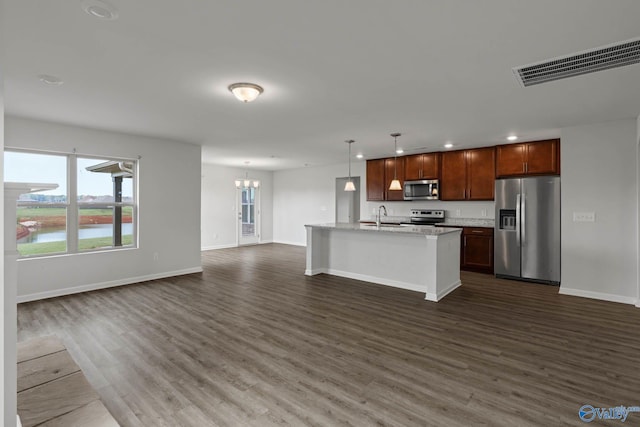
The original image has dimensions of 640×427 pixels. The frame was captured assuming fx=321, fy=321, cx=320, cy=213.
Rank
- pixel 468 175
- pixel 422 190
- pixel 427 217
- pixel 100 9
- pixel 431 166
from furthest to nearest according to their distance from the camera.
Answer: pixel 427 217, pixel 422 190, pixel 431 166, pixel 468 175, pixel 100 9

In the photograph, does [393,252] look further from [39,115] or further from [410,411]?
Result: [39,115]

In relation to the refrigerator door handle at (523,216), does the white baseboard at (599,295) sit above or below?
below

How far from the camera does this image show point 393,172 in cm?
768

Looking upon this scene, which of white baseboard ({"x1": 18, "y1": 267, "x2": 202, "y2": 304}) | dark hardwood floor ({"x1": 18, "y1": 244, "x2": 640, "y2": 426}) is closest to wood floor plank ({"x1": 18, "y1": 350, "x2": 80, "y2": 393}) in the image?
dark hardwood floor ({"x1": 18, "y1": 244, "x2": 640, "y2": 426})

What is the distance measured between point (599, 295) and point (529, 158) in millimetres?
2469

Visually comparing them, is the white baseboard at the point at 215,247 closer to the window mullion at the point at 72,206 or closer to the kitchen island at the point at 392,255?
the window mullion at the point at 72,206

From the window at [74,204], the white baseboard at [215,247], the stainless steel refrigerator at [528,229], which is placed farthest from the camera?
the white baseboard at [215,247]

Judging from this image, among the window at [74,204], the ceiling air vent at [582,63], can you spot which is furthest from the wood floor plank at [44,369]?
the ceiling air vent at [582,63]

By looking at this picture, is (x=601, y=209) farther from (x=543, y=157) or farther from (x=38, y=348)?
(x=38, y=348)

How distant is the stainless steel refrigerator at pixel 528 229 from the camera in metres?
5.33

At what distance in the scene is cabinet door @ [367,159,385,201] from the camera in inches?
311

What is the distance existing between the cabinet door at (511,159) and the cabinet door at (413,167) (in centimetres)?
159

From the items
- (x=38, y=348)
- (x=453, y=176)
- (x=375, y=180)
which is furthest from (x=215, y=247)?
(x=38, y=348)

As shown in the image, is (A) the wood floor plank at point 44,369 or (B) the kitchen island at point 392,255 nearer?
(A) the wood floor plank at point 44,369
